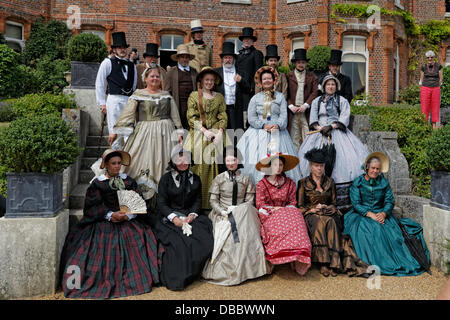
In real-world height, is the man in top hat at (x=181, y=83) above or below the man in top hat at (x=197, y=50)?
below

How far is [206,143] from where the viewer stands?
473 centimetres

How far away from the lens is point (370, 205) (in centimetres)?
434

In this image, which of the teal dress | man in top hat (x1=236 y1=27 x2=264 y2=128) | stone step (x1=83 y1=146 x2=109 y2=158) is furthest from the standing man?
stone step (x1=83 y1=146 x2=109 y2=158)

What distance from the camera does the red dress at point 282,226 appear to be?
3670 mm

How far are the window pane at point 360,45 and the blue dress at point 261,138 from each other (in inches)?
443

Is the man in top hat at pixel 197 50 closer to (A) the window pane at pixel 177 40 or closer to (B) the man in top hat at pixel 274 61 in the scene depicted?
(B) the man in top hat at pixel 274 61

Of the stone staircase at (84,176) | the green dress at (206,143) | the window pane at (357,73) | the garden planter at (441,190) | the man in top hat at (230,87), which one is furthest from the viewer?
the window pane at (357,73)

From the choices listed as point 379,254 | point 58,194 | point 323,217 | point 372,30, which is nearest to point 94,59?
point 58,194

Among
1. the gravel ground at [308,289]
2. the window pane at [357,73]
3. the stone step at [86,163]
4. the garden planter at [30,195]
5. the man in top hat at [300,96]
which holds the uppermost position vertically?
the window pane at [357,73]

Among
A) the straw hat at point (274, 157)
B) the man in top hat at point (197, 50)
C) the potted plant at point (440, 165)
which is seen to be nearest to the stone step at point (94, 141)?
the man in top hat at point (197, 50)

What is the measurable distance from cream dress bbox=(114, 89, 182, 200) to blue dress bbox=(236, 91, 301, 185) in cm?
99

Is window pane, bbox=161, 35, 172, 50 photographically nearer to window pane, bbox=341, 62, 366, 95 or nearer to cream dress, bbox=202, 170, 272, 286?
window pane, bbox=341, 62, 366, 95

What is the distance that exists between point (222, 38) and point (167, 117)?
11120 mm

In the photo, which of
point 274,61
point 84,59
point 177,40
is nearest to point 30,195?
point 84,59
